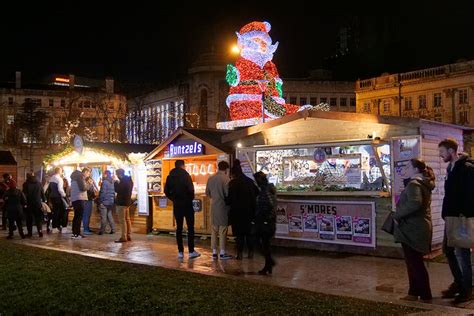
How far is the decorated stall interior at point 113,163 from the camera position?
16.9 m

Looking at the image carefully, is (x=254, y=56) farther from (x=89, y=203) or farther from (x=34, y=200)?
Result: (x=34, y=200)

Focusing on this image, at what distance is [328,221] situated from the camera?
1204 centimetres

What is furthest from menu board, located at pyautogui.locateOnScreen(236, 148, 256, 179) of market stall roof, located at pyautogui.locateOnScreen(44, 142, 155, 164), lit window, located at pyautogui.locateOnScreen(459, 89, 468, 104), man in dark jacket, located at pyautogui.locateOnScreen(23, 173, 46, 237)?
lit window, located at pyautogui.locateOnScreen(459, 89, 468, 104)

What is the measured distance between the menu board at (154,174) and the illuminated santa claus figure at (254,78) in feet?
24.8

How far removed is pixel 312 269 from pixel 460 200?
3493 millimetres

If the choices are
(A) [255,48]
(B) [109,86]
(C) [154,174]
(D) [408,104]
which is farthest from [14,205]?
(B) [109,86]

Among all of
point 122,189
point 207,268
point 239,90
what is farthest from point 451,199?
point 239,90

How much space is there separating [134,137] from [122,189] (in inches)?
2330

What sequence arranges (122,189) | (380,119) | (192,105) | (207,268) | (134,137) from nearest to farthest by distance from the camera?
(207,268), (380,119), (122,189), (134,137), (192,105)

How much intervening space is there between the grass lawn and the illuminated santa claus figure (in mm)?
13533

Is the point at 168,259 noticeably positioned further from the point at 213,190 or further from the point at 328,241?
the point at 328,241

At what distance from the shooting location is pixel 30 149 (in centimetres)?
7550

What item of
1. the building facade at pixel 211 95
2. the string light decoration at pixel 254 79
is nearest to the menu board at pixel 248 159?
the string light decoration at pixel 254 79

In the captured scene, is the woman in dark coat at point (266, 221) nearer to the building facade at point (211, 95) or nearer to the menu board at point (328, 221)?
the menu board at point (328, 221)
